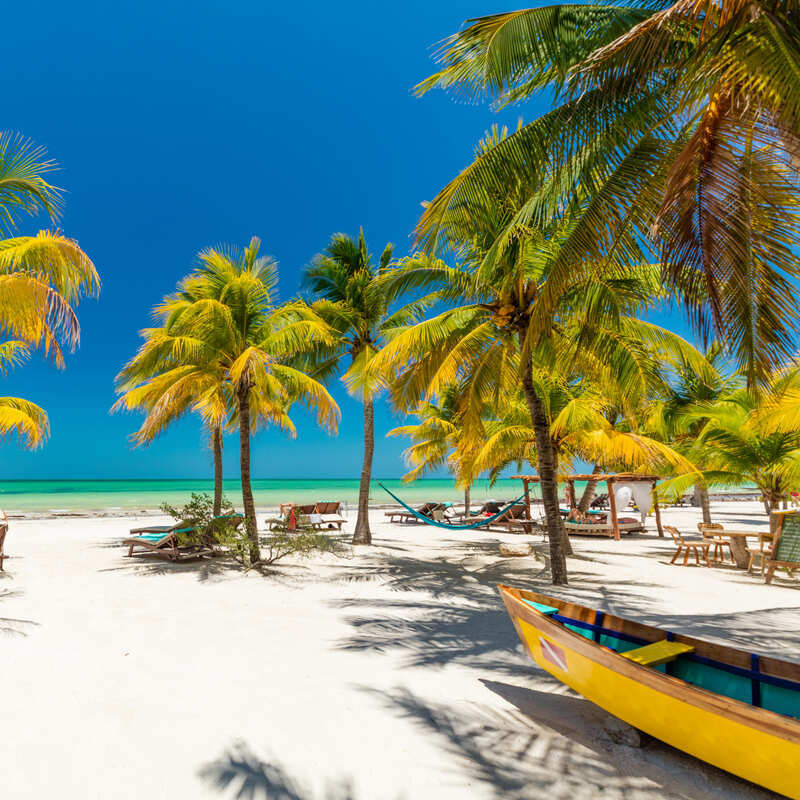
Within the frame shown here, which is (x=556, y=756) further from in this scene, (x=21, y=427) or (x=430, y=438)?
(x=430, y=438)

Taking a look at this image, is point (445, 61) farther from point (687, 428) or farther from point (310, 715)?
point (687, 428)

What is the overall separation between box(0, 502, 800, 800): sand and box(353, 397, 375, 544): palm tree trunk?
4.97 m

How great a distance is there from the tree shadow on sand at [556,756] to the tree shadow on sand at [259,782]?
23.5 inches

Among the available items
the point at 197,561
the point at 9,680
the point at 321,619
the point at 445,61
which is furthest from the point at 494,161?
the point at 197,561

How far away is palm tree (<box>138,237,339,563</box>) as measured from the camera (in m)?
8.03

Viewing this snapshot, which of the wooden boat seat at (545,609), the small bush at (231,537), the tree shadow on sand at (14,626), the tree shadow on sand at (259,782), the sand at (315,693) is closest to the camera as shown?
the tree shadow on sand at (259,782)

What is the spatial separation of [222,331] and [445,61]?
17.1 ft

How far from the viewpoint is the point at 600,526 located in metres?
14.0

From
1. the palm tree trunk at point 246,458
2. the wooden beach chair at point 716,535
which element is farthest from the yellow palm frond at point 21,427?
the wooden beach chair at point 716,535

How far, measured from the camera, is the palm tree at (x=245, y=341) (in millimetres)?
8031

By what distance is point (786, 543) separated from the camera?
7.15 metres

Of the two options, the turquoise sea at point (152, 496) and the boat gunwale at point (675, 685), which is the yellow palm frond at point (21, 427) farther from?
the turquoise sea at point (152, 496)

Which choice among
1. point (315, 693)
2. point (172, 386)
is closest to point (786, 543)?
point (315, 693)

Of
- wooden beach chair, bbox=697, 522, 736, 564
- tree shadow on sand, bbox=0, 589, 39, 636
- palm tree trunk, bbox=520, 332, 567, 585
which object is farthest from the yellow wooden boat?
wooden beach chair, bbox=697, 522, 736, 564
